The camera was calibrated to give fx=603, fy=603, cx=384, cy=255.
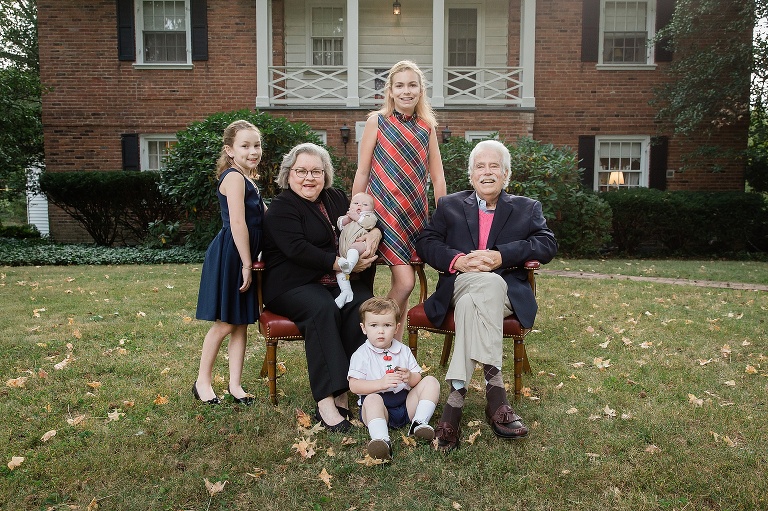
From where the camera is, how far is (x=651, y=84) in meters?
13.1

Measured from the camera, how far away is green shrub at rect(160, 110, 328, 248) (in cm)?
966

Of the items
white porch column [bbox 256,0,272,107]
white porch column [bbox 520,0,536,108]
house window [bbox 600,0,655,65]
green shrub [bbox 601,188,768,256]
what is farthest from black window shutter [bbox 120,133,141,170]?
house window [bbox 600,0,655,65]

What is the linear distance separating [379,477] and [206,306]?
5.00 ft

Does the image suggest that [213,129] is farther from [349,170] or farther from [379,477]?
[379,477]

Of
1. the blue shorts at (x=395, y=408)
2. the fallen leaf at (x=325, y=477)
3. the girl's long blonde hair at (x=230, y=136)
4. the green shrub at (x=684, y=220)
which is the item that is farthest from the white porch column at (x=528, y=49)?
the fallen leaf at (x=325, y=477)

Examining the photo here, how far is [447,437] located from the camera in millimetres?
2980

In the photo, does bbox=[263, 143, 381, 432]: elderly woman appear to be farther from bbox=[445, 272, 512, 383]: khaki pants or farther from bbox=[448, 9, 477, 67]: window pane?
bbox=[448, 9, 477, 67]: window pane

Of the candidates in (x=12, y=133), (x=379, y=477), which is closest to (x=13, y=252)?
(x=12, y=133)

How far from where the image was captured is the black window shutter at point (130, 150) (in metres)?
13.1

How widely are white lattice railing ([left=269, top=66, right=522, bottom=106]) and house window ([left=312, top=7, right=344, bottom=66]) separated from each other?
0.34 m

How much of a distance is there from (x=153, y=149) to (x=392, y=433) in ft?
39.3

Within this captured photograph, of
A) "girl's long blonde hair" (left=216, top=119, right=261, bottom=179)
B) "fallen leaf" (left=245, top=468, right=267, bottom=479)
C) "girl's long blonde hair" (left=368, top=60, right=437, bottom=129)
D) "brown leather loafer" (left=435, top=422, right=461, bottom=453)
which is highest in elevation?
"girl's long blonde hair" (left=368, top=60, right=437, bottom=129)

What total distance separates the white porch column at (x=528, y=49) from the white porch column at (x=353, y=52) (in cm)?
347

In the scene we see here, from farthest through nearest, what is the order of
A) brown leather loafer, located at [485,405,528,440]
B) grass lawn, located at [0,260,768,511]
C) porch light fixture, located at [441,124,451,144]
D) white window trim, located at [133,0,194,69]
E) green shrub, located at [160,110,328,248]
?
white window trim, located at [133,0,194,69], porch light fixture, located at [441,124,451,144], green shrub, located at [160,110,328,248], brown leather loafer, located at [485,405,528,440], grass lawn, located at [0,260,768,511]
